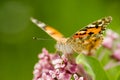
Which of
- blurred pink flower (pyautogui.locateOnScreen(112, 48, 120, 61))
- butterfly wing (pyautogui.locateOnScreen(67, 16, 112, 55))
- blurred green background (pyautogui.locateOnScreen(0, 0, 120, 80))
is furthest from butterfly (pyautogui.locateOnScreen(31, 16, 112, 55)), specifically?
blurred green background (pyautogui.locateOnScreen(0, 0, 120, 80))

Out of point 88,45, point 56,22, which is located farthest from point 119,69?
point 56,22

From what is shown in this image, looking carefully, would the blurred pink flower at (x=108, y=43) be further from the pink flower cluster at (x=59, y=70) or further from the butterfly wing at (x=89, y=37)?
the pink flower cluster at (x=59, y=70)

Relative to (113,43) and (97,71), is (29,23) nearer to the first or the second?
(113,43)

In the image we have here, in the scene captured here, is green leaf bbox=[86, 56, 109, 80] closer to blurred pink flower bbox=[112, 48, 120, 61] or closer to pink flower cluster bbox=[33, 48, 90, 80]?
pink flower cluster bbox=[33, 48, 90, 80]

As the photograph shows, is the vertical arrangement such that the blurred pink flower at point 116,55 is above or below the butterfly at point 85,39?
above

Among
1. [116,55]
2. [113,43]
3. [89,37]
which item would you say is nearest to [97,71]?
[89,37]

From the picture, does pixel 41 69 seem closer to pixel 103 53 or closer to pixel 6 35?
pixel 103 53

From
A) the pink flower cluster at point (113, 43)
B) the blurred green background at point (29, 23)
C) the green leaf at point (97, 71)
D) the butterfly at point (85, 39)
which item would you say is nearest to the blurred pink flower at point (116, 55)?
the pink flower cluster at point (113, 43)
